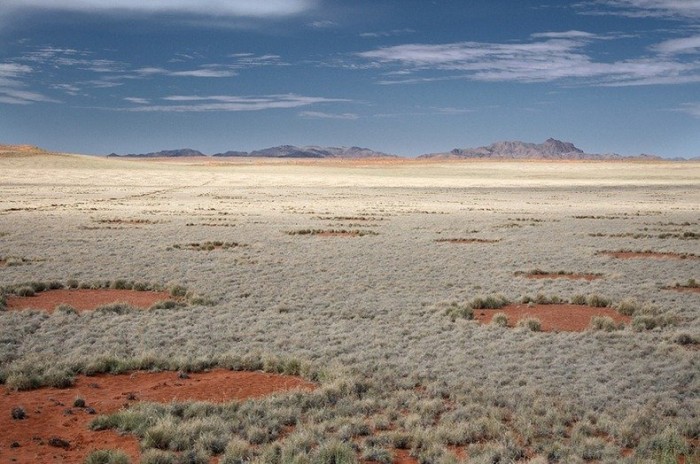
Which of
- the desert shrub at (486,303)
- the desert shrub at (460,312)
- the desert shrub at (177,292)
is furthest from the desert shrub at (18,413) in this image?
the desert shrub at (486,303)

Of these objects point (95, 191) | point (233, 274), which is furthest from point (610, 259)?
point (95, 191)

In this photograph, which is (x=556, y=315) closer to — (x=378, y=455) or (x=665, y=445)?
(x=665, y=445)

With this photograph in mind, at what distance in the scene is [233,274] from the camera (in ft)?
72.6

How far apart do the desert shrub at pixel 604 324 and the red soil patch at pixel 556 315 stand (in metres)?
0.24

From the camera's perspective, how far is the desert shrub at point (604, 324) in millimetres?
14656

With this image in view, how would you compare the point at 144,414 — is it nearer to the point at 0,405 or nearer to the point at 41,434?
the point at 41,434

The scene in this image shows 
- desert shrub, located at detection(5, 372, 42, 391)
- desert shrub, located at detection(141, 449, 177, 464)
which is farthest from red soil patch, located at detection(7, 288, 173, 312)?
desert shrub, located at detection(141, 449, 177, 464)

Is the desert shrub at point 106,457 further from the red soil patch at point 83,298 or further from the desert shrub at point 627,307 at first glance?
the desert shrub at point 627,307

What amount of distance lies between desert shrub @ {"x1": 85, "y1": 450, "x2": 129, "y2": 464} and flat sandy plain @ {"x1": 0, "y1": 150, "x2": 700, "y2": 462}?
1.69 metres

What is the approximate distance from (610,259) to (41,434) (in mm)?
23055

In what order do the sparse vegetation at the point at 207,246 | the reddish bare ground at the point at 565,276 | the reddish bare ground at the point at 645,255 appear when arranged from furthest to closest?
1. the sparse vegetation at the point at 207,246
2. the reddish bare ground at the point at 645,255
3. the reddish bare ground at the point at 565,276

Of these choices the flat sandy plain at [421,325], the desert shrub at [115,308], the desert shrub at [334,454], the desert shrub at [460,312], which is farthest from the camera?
the desert shrub at [115,308]

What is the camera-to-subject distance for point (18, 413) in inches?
361

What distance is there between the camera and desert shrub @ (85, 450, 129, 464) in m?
7.68
